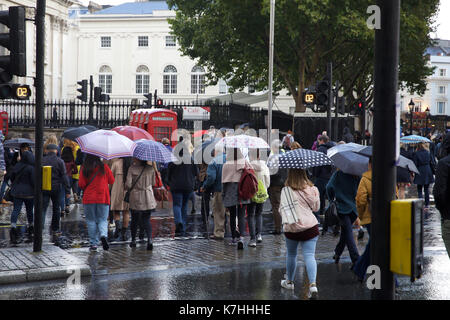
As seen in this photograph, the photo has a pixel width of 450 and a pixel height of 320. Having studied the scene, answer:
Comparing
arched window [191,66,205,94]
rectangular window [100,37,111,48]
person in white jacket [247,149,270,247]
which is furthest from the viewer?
rectangular window [100,37,111,48]

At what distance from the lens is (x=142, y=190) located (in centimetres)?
1116

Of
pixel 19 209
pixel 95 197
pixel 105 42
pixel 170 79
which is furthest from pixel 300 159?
pixel 105 42

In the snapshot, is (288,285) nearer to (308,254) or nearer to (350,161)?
(308,254)

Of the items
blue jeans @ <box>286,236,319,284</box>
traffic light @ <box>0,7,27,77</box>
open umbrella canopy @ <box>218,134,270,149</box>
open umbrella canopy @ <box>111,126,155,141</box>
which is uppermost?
traffic light @ <box>0,7,27,77</box>

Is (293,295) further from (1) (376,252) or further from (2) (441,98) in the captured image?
(2) (441,98)

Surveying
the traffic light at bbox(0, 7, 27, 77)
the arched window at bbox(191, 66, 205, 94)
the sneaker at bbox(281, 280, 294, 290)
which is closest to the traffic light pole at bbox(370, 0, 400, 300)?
the sneaker at bbox(281, 280, 294, 290)

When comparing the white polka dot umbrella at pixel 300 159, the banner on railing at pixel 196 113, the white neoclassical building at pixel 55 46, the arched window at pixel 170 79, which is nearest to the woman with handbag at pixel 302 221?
the white polka dot umbrella at pixel 300 159

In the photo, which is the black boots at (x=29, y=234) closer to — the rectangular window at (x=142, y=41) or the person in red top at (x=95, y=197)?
the person in red top at (x=95, y=197)

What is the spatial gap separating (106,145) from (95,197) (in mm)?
860

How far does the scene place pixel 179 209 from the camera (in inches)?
510

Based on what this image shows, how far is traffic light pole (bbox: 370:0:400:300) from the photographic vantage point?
14.4ft

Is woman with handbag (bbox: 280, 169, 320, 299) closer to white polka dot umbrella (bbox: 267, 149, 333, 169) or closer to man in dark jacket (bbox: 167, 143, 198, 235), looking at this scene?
white polka dot umbrella (bbox: 267, 149, 333, 169)

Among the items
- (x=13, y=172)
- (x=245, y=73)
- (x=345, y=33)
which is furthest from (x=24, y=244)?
(x=245, y=73)

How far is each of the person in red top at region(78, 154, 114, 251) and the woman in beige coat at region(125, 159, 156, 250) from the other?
0.41 m
